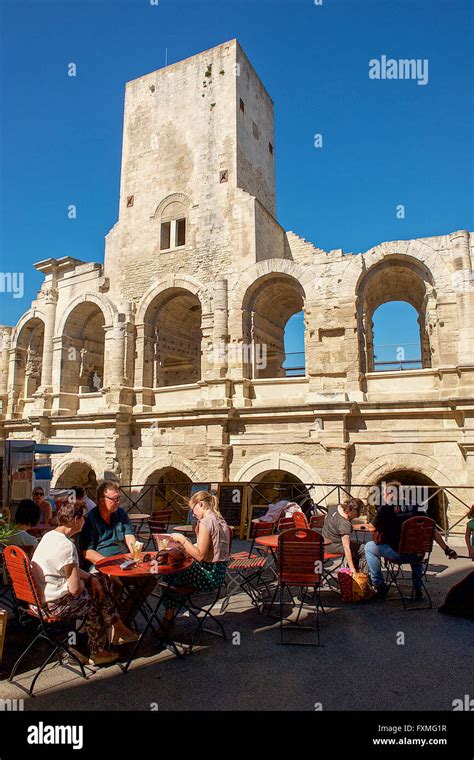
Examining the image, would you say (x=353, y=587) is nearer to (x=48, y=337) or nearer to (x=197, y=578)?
(x=197, y=578)

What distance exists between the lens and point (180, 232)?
652 inches

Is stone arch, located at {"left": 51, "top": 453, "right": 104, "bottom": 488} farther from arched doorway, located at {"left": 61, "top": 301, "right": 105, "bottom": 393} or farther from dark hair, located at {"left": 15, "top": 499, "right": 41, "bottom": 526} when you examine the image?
dark hair, located at {"left": 15, "top": 499, "right": 41, "bottom": 526}

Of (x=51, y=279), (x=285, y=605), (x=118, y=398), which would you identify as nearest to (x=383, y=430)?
(x=285, y=605)

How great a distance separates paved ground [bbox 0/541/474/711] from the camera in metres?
3.82

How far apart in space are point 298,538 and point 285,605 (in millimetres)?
1581

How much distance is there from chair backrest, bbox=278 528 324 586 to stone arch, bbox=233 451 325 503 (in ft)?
23.6

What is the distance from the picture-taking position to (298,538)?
5336 mm

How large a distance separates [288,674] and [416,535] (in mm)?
2745

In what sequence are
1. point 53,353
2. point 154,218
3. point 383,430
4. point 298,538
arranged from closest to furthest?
point 298,538, point 383,430, point 154,218, point 53,353

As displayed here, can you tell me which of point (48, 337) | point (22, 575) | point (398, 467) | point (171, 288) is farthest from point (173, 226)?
point (22, 575)

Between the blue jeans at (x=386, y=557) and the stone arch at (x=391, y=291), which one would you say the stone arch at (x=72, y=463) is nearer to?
the stone arch at (x=391, y=291)

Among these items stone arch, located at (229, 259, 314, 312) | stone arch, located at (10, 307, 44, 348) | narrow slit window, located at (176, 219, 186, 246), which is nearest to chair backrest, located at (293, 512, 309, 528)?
stone arch, located at (229, 259, 314, 312)
